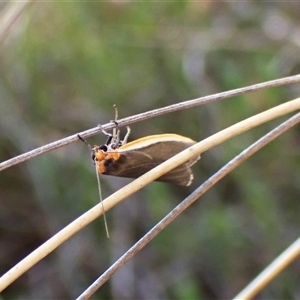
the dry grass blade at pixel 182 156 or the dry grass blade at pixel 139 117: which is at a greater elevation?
the dry grass blade at pixel 139 117

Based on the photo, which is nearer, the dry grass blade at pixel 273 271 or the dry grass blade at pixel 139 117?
the dry grass blade at pixel 139 117

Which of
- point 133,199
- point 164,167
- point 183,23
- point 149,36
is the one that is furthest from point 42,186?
point 164,167

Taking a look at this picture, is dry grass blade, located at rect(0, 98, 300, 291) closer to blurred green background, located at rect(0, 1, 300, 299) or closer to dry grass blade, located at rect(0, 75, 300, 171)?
dry grass blade, located at rect(0, 75, 300, 171)

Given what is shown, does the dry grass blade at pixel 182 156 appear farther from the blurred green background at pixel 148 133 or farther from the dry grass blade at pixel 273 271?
the blurred green background at pixel 148 133

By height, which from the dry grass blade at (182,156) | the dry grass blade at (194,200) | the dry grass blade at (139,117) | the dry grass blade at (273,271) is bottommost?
the dry grass blade at (273,271)

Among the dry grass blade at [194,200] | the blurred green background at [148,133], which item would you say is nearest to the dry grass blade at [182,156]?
Answer: the dry grass blade at [194,200]

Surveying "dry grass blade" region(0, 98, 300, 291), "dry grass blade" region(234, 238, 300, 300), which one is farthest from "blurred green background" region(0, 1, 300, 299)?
"dry grass blade" region(0, 98, 300, 291)
